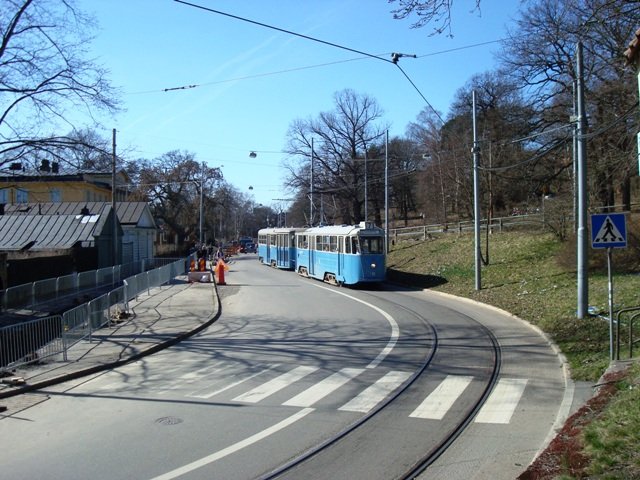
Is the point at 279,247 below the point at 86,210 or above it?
below

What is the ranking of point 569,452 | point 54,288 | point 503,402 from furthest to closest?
point 54,288
point 503,402
point 569,452

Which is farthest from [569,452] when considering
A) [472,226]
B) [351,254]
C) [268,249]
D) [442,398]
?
[268,249]

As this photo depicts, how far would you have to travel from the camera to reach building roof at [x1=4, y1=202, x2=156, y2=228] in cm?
4045

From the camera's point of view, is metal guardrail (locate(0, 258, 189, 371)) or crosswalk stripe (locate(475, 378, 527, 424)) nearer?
crosswalk stripe (locate(475, 378, 527, 424))

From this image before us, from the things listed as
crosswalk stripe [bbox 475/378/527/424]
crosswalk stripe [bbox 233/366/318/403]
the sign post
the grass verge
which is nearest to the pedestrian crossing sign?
the sign post

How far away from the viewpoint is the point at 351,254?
92.0 feet

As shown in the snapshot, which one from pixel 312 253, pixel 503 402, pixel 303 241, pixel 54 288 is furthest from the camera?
pixel 303 241

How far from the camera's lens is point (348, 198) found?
64.7m

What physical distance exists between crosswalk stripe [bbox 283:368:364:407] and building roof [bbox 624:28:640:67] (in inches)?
332

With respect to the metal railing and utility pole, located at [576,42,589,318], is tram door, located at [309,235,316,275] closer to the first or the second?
the metal railing

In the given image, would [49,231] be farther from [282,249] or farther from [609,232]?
[609,232]

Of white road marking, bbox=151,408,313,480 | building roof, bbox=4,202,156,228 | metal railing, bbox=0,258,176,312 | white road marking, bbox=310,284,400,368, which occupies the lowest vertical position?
white road marking, bbox=310,284,400,368

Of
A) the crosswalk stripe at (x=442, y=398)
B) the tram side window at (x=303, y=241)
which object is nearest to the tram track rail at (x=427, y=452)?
the crosswalk stripe at (x=442, y=398)

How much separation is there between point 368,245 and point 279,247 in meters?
19.0
